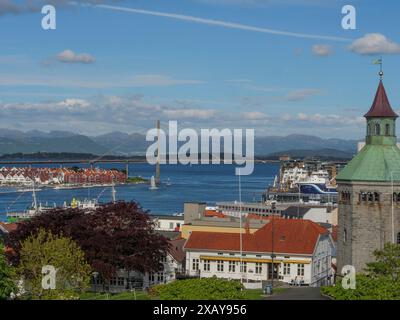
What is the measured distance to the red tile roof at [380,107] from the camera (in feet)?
136

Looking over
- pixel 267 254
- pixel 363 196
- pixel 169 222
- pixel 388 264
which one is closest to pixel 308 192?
pixel 169 222

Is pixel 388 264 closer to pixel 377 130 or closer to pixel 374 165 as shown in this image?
pixel 374 165

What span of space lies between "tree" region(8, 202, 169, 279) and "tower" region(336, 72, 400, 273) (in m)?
10.3

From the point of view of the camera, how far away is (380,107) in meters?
41.6

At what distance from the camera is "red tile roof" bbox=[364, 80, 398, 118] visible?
41.3 metres

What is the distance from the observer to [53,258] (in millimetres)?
32594

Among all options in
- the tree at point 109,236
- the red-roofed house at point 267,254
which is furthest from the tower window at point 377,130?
the tree at point 109,236

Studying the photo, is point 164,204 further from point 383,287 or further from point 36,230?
point 383,287

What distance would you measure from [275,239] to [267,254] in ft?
4.05

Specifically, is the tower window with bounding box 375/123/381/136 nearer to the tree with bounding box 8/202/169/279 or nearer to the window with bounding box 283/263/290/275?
the window with bounding box 283/263/290/275

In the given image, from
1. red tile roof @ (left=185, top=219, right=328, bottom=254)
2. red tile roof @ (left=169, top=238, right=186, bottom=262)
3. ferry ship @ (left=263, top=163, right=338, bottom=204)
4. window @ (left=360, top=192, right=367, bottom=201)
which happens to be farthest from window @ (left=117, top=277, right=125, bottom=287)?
ferry ship @ (left=263, top=163, right=338, bottom=204)

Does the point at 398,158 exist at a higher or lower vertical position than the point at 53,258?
higher
